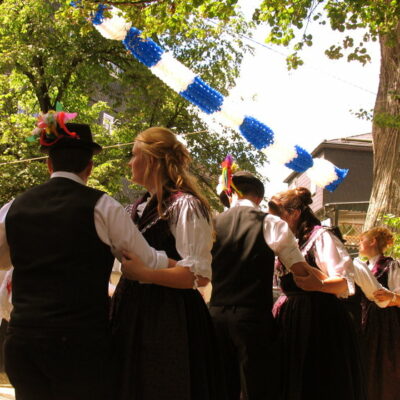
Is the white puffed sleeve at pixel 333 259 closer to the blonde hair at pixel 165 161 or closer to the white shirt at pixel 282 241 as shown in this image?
the white shirt at pixel 282 241

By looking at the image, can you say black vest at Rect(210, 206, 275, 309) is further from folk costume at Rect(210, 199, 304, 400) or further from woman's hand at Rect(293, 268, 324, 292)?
woman's hand at Rect(293, 268, 324, 292)

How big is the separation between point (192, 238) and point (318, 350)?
4.99 feet

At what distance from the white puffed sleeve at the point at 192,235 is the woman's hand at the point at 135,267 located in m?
0.16

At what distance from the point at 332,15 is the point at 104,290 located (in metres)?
6.23

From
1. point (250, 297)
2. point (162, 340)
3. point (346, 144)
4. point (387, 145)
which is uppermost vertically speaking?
point (346, 144)

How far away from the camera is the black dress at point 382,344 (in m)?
5.61

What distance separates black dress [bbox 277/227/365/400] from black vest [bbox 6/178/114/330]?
1.56 m

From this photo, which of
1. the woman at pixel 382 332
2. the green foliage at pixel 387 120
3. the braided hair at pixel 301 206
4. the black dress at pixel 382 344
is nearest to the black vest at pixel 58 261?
the braided hair at pixel 301 206

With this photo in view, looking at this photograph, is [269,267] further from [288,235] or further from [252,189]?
[252,189]

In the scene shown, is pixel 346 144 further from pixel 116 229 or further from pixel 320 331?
pixel 116 229

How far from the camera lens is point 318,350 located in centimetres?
366

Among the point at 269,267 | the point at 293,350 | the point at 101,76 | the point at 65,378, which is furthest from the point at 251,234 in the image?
the point at 101,76

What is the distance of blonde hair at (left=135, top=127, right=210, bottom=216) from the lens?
2732 millimetres

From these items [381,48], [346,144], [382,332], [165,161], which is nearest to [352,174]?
[346,144]
